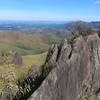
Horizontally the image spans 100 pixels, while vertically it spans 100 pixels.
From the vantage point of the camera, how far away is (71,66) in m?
38.9

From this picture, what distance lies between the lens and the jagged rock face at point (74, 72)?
3750 centimetres

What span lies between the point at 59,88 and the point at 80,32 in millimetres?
9677

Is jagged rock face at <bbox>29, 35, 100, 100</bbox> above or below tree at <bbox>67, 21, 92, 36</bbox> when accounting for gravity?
below

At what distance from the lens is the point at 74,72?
39.1 meters

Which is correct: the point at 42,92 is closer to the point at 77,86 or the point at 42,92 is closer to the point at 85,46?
the point at 77,86

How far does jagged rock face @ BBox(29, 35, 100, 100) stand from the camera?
37.5m

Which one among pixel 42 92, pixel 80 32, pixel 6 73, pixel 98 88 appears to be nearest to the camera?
pixel 6 73

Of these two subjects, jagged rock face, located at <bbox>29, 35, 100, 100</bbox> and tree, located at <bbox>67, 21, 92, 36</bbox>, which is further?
tree, located at <bbox>67, 21, 92, 36</bbox>

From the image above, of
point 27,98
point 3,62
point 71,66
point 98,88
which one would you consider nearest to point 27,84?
point 27,98

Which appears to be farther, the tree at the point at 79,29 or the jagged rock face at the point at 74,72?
the tree at the point at 79,29

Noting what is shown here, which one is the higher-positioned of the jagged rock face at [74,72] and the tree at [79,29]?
the tree at [79,29]

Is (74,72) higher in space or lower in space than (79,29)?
lower

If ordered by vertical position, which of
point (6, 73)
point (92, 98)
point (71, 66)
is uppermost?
point (6, 73)

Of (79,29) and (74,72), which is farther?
(79,29)
